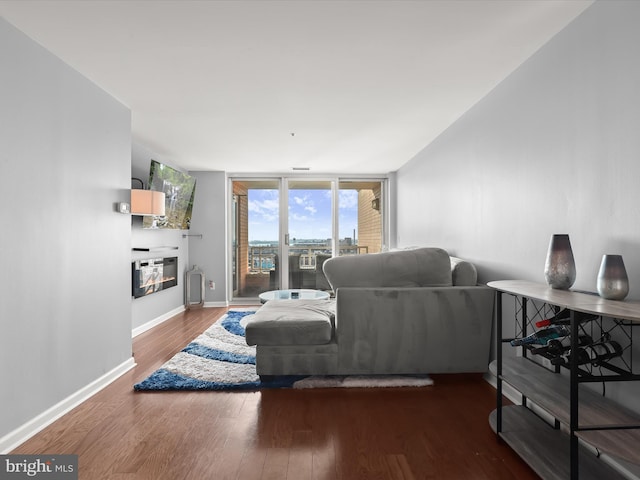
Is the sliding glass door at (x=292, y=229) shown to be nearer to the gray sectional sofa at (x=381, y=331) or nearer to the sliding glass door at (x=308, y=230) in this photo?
the sliding glass door at (x=308, y=230)

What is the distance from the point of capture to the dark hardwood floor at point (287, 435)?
1.74 metres

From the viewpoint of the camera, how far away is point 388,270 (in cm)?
279

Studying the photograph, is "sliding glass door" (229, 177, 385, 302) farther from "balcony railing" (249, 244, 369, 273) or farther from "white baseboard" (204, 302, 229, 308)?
"white baseboard" (204, 302, 229, 308)

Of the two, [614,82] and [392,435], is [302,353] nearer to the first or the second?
[392,435]

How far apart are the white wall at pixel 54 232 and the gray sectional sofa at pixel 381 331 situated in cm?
121

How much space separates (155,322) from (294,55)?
157 inches

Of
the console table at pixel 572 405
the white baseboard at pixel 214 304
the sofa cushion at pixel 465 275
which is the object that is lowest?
the white baseboard at pixel 214 304

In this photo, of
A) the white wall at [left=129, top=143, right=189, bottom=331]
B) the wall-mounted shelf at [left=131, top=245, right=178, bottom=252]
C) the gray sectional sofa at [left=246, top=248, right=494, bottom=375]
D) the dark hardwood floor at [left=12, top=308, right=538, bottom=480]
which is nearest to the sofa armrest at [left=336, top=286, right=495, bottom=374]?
the gray sectional sofa at [left=246, top=248, right=494, bottom=375]

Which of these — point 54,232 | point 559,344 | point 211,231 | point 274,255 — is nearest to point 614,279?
point 559,344

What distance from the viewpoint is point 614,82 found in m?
1.69

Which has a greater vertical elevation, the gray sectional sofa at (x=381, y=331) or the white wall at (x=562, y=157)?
the white wall at (x=562, y=157)

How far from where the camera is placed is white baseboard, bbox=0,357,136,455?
1.92 meters

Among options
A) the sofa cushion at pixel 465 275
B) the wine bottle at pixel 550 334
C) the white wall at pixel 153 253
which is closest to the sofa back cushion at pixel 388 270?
the sofa cushion at pixel 465 275

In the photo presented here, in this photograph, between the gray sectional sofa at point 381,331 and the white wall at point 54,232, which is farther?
the gray sectional sofa at point 381,331
